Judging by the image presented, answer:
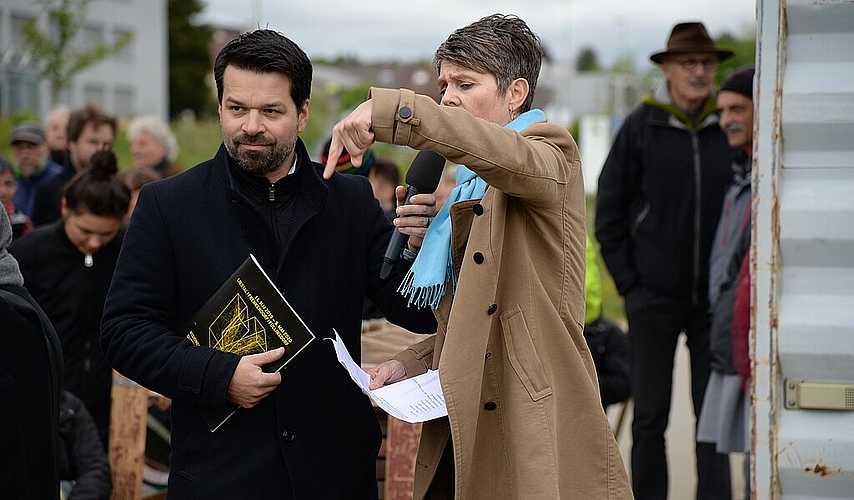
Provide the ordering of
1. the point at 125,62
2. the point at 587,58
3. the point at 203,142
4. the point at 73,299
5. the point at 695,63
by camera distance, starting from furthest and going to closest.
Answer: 1. the point at 587,58
2. the point at 125,62
3. the point at 203,142
4. the point at 695,63
5. the point at 73,299

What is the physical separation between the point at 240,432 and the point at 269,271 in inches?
16.6

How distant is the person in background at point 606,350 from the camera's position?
18.0 ft

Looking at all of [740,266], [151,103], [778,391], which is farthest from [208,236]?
[151,103]

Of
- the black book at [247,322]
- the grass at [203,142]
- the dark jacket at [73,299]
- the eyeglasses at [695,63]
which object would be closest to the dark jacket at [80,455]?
the dark jacket at [73,299]

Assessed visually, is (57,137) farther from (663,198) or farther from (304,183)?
(304,183)

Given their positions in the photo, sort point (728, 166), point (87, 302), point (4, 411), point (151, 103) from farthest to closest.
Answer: point (151, 103), point (728, 166), point (87, 302), point (4, 411)

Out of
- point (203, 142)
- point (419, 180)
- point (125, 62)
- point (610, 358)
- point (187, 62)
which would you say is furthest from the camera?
point (187, 62)

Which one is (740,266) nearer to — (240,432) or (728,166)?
(728,166)

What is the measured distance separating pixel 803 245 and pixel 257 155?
1.39 metres

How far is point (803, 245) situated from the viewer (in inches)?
107

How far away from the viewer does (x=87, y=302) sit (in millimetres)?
4898

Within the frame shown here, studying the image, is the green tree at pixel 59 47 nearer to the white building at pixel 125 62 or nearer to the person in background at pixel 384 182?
the white building at pixel 125 62

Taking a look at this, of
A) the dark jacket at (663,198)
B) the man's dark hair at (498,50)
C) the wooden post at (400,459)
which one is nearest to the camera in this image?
the man's dark hair at (498,50)

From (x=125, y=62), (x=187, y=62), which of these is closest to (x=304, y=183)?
(x=125, y=62)
